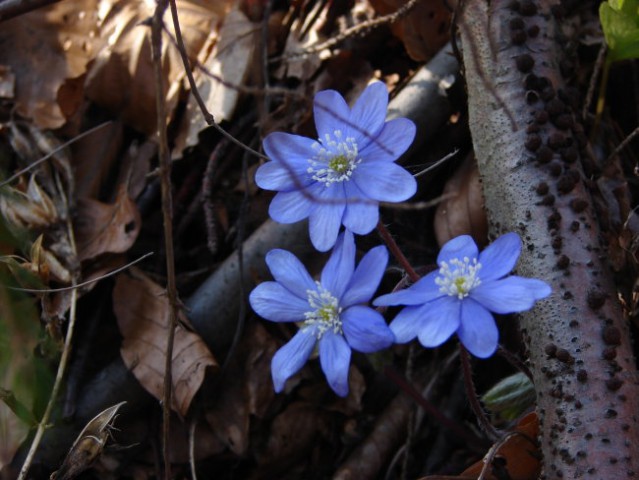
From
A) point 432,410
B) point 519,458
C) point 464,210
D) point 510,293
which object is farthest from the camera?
point 464,210

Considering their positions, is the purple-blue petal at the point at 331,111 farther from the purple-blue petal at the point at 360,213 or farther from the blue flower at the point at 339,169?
the purple-blue petal at the point at 360,213

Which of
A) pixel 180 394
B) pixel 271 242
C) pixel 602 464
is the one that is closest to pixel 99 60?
pixel 271 242

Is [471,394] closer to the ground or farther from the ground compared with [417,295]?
closer to the ground

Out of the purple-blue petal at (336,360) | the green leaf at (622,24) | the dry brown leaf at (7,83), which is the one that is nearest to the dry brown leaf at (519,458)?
the purple-blue petal at (336,360)

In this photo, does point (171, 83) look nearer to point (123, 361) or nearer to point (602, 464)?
point (123, 361)

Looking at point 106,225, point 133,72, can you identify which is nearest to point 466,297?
point 106,225

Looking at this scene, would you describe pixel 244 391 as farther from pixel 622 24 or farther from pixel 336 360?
pixel 622 24
